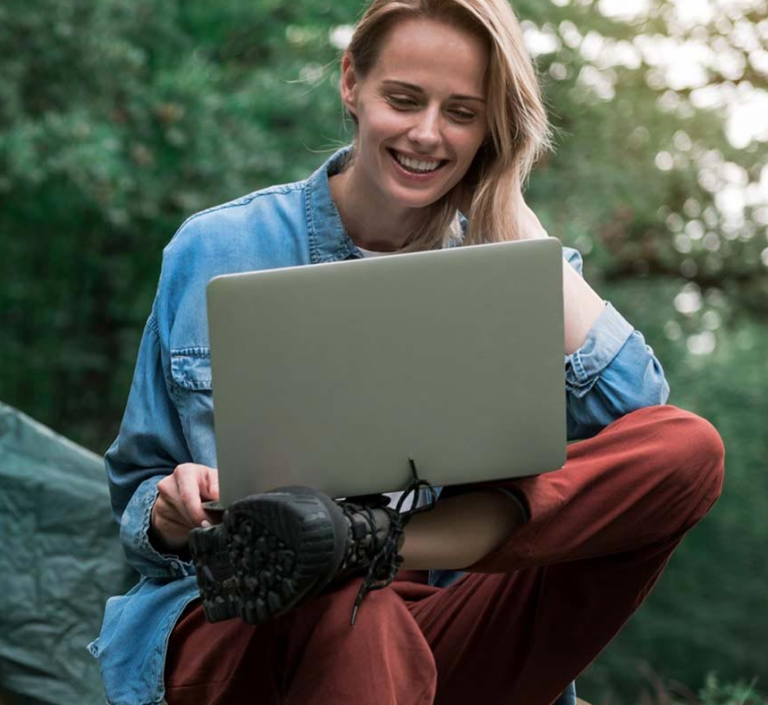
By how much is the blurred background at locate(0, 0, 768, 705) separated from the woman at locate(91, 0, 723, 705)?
3.90 ft

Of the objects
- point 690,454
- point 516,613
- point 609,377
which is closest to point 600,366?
point 609,377

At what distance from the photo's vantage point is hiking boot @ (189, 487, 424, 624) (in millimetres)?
1541

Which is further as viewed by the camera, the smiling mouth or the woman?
the smiling mouth

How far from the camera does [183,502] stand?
1.82 m

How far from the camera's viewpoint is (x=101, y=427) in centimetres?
589

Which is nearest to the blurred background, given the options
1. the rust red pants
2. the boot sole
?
the rust red pants

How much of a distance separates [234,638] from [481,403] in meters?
0.45

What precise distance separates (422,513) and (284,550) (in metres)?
0.30

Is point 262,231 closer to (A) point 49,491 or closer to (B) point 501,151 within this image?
(B) point 501,151

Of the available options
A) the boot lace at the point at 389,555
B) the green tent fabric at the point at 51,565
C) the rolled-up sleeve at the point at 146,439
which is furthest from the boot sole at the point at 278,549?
the green tent fabric at the point at 51,565

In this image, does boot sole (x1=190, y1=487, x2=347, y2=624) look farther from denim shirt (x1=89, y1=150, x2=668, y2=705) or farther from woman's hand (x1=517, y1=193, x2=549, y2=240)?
woman's hand (x1=517, y1=193, x2=549, y2=240)

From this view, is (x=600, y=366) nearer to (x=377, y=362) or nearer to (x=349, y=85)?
(x=377, y=362)

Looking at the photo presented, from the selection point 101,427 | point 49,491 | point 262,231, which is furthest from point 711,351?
point 262,231

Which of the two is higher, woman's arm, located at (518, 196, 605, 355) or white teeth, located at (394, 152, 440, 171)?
white teeth, located at (394, 152, 440, 171)
